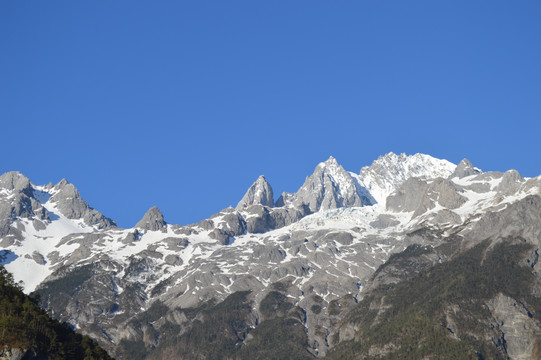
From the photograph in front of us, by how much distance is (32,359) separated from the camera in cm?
19988

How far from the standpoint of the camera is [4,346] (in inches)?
7554

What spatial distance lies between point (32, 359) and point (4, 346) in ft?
34.2
